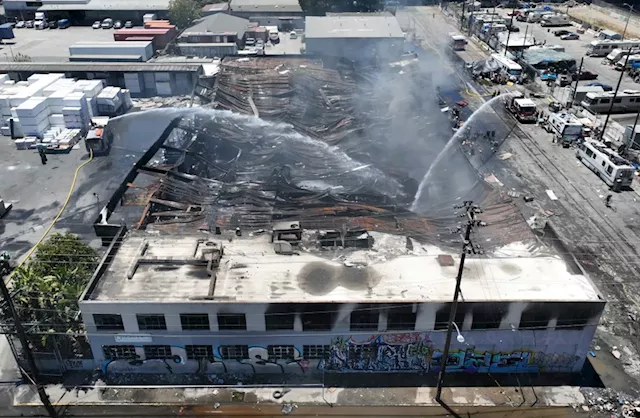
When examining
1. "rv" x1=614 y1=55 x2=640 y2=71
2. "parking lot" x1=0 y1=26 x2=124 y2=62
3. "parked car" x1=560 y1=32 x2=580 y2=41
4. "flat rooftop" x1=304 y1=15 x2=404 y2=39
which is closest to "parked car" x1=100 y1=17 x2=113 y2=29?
"parking lot" x1=0 y1=26 x2=124 y2=62

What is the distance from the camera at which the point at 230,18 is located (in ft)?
331

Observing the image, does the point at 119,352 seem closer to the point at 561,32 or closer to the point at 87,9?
the point at 87,9

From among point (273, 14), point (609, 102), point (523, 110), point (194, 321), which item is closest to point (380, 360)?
point (194, 321)

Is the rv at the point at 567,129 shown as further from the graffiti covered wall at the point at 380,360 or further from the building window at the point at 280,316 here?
the building window at the point at 280,316

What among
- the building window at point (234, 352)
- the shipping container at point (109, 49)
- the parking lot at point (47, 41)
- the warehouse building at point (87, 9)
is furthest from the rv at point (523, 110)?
the warehouse building at point (87, 9)

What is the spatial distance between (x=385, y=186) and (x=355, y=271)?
1738 cm

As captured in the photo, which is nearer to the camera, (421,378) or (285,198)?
(421,378)

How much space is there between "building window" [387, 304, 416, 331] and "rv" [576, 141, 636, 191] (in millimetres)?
32942

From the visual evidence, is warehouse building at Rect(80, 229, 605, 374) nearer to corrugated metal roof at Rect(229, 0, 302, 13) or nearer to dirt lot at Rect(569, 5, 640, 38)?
corrugated metal roof at Rect(229, 0, 302, 13)

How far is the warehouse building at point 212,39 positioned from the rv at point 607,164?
189ft

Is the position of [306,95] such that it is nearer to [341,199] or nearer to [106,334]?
[341,199]

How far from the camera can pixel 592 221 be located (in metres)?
47.4

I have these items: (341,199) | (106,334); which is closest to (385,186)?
(341,199)

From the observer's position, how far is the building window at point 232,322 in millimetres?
29778
